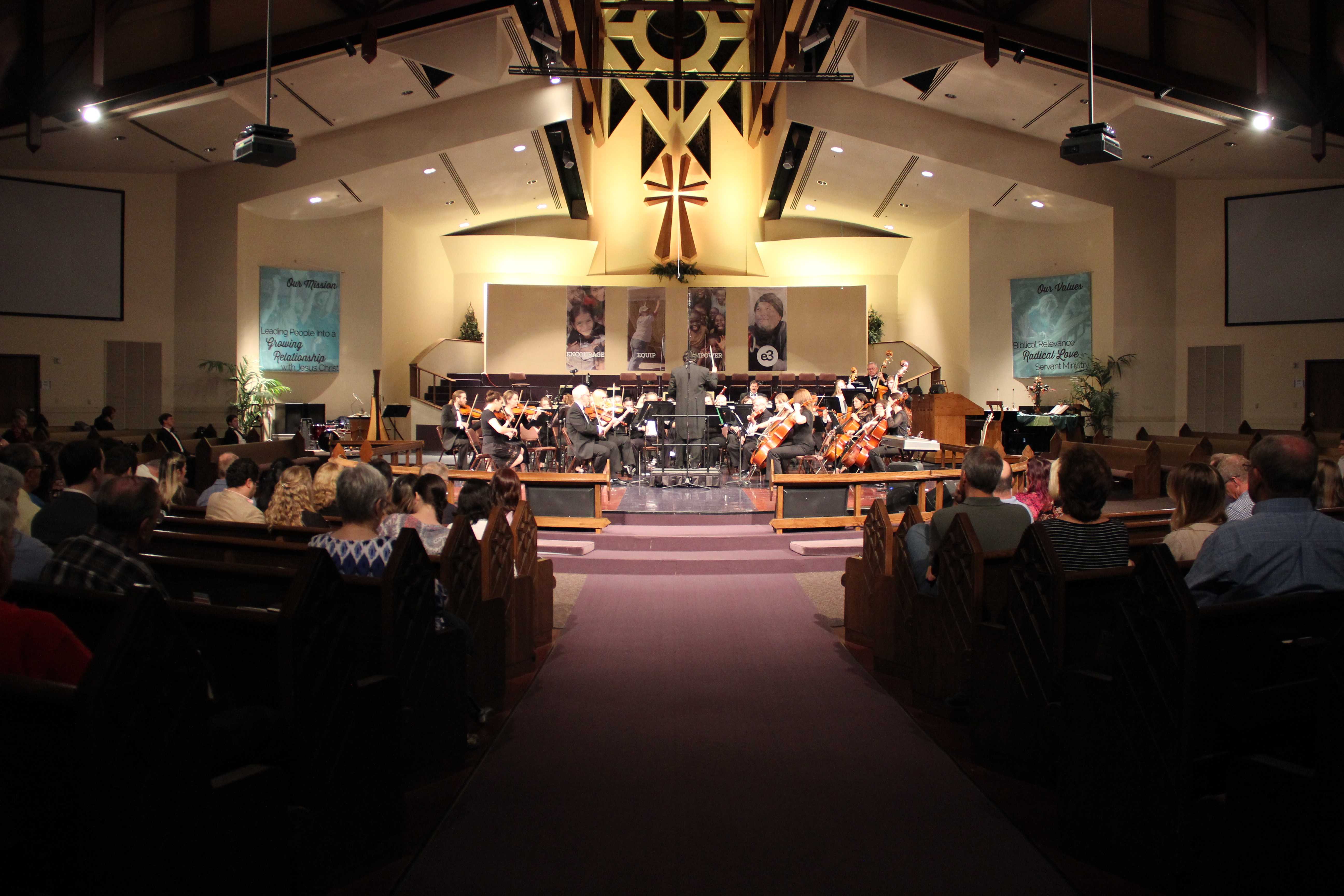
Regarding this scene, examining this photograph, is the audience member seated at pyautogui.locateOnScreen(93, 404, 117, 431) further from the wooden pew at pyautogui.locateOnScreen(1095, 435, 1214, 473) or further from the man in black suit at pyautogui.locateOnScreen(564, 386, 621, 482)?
the wooden pew at pyautogui.locateOnScreen(1095, 435, 1214, 473)

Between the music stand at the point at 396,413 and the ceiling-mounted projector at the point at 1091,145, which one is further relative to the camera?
the music stand at the point at 396,413

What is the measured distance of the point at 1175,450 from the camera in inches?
383

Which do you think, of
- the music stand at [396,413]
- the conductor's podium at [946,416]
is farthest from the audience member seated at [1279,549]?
the music stand at [396,413]

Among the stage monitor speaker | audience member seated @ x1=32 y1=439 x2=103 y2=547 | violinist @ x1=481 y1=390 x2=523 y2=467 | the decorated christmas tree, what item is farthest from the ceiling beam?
the decorated christmas tree

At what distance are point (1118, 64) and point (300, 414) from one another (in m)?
12.6

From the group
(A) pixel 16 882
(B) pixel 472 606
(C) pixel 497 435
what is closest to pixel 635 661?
(B) pixel 472 606

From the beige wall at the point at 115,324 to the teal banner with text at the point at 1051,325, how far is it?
536 inches

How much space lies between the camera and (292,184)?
12.8 metres

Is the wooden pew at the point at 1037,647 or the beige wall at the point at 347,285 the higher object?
the beige wall at the point at 347,285

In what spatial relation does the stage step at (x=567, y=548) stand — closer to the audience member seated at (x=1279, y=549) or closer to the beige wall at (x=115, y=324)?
the audience member seated at (x=1279, y=549)

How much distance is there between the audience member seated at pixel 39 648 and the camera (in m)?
1.58

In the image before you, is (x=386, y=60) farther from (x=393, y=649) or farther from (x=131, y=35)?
(x=393, y=649)

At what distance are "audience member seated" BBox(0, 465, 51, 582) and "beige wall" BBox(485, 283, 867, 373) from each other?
15.3m

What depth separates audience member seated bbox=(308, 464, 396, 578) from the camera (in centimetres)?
282
